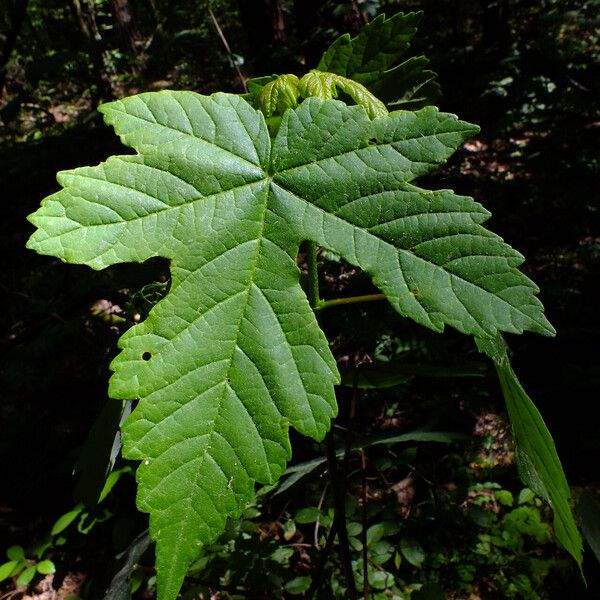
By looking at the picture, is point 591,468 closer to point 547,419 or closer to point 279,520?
point 547,419

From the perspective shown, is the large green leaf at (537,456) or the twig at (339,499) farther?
the twig at (339,499)

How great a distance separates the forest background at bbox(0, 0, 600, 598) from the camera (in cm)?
231

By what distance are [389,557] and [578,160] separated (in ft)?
9.18

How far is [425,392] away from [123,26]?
31.8 ft

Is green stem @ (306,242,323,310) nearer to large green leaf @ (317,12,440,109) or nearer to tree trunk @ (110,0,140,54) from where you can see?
large green leaf @ (317,12,440,109)

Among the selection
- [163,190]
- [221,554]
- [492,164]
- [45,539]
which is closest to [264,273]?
[163,190]

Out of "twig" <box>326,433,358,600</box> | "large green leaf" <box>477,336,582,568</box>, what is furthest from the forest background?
"large green leaf" <box>477,336,582,568</box>

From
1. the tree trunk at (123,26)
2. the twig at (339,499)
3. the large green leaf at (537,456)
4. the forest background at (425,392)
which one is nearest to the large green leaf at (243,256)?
the large green leaf at (537,456)

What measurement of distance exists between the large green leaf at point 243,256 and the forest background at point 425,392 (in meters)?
0.67

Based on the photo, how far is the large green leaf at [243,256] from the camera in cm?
63

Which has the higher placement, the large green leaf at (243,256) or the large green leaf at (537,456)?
the large green leaf at (243,256)

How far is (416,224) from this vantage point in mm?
710

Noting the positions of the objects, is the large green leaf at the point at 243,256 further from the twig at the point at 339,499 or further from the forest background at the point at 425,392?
the forest background at the point at 425,392

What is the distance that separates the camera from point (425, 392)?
3.11 metres
